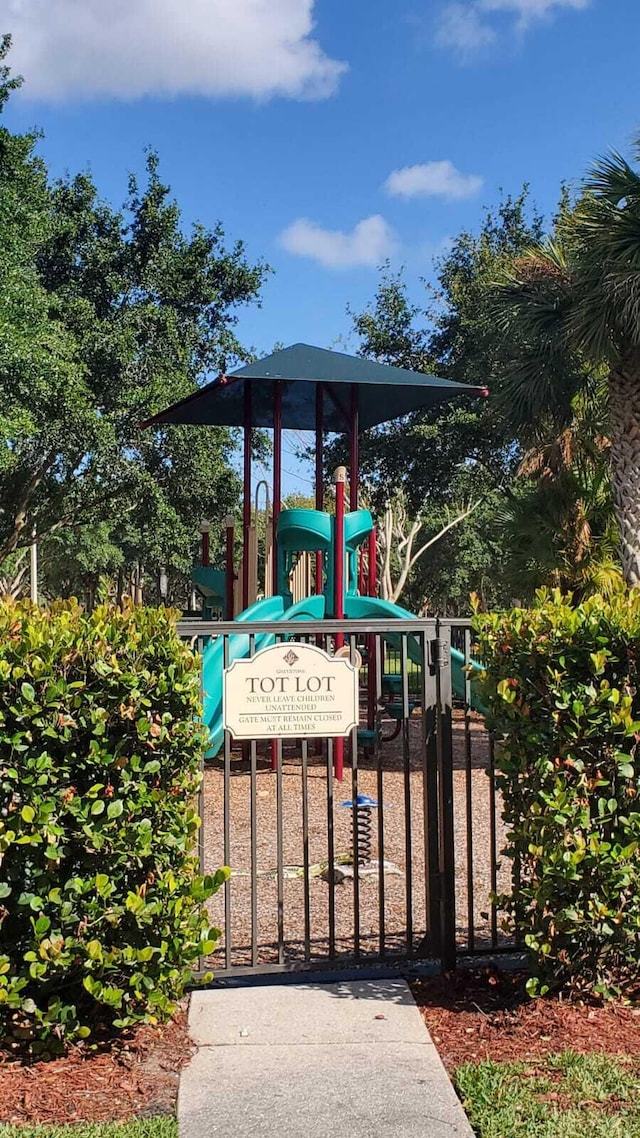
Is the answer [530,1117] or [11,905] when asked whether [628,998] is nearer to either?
[530,1117]

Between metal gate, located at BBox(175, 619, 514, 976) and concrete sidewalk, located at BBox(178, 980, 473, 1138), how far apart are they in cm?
26

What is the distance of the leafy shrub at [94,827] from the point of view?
10.8 feet

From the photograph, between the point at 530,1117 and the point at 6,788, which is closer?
the point at 530,1117

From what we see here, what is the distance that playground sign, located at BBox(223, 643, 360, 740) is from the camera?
4004 millimetres

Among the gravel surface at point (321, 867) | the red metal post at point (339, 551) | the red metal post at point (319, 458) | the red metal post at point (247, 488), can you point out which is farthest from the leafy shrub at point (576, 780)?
the red metal post at point (319, 458)

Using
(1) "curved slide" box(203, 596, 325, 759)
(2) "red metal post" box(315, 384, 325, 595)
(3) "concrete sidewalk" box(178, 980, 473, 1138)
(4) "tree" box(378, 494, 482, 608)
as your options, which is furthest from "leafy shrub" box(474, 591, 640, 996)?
(4) "tree" box(378, 494, 482, 608)

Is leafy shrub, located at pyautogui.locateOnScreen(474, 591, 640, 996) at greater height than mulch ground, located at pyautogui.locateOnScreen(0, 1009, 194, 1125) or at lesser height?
greater

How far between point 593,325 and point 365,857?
779 cm

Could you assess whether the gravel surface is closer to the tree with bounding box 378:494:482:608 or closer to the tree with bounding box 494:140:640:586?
the tree with bounding box 494:140:640:586

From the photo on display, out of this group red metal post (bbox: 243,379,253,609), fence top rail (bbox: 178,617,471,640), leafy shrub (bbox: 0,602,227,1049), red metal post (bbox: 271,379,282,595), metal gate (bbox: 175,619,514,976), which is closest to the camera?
leafy shrub (bbox: 0,602,227,1049)

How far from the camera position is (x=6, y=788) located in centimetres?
325

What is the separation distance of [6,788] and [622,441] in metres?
10.7

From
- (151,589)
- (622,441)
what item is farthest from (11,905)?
(151,589)

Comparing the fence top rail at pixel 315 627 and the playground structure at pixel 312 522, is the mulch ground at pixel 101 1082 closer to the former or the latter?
the fence top rail at pixel 315 627
